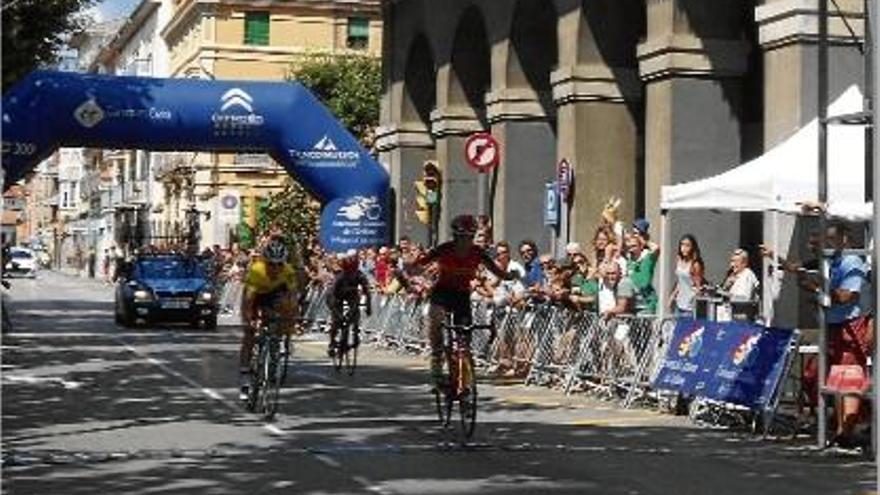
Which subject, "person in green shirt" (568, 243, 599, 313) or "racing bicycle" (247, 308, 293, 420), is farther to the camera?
"person in green shirt" (568, 243, 599, 313)

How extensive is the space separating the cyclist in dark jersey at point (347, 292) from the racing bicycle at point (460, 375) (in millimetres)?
8208

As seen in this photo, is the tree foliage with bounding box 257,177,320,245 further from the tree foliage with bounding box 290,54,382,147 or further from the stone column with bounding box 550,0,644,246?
the stone column with bounding box 550,0,644,246

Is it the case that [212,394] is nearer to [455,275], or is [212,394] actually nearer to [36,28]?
[455,275]

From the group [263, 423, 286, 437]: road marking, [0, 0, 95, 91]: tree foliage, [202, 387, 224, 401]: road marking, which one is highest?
[0, 0, 95, 91]: tree foliage

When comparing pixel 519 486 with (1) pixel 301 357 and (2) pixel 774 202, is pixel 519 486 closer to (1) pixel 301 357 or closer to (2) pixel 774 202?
(2) pixel 774 202

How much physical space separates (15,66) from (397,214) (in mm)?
13988

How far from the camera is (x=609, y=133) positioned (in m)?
29.9

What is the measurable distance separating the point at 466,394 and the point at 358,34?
66.8 metres

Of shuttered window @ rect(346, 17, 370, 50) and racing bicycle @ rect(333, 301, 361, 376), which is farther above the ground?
shuttered window @ rect(346, 17, 370, 50)

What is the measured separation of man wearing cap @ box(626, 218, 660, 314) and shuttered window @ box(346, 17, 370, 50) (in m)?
60.3

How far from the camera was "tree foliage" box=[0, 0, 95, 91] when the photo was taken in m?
27.8

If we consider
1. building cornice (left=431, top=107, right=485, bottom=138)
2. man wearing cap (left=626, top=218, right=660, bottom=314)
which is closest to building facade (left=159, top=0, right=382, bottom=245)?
building cornice (left=431, top=107, right=485, bottom=138)

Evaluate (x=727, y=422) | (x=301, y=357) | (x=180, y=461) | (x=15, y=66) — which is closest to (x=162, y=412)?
(x=180, y=461)

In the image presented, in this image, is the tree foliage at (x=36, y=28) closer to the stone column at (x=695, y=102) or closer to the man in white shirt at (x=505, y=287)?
the man in white shirt at (x=505, y=287)
